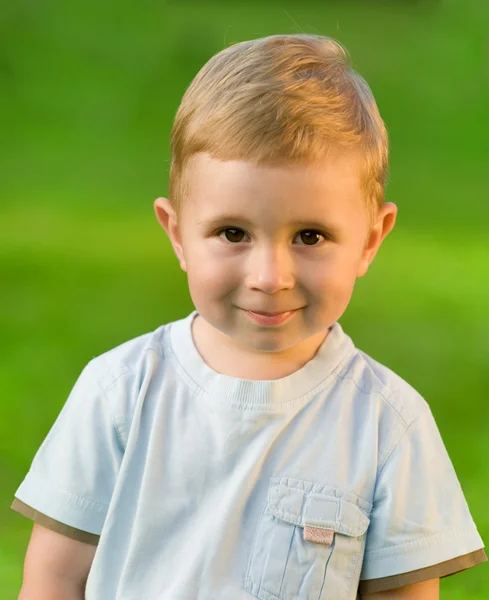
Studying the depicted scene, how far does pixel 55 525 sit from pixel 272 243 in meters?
0.52

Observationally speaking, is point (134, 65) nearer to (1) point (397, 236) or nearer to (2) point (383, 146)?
(1) point (397, 236)

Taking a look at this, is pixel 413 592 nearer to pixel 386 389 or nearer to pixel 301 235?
pixel 386 389

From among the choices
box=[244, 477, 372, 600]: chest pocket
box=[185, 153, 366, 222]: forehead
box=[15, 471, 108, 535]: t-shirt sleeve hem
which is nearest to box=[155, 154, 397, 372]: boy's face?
box=[185, 153, 366, 222]: forehead

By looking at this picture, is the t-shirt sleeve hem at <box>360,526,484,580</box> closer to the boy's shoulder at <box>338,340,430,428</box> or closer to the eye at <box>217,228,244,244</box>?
the boy's shoulder at <box>338,340,430,428</box>

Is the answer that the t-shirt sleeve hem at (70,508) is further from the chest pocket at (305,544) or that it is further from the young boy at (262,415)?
the chest pocket at (305,544)

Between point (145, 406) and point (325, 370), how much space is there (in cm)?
26

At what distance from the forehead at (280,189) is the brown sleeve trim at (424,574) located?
1.58 feet

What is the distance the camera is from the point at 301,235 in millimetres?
1332

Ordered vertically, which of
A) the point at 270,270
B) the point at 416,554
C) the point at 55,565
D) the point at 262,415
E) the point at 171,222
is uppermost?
the point at 171,222

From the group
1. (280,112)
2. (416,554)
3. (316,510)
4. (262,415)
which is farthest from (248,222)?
(416,554)

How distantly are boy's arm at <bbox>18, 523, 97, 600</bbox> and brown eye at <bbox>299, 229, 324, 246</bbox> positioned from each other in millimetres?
547

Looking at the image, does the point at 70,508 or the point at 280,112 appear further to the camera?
the point at 70,508

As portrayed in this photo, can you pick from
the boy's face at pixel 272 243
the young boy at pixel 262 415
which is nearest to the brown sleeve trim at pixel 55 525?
the young boy at pixel 262 415

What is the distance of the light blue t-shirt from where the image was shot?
54.5 inches
